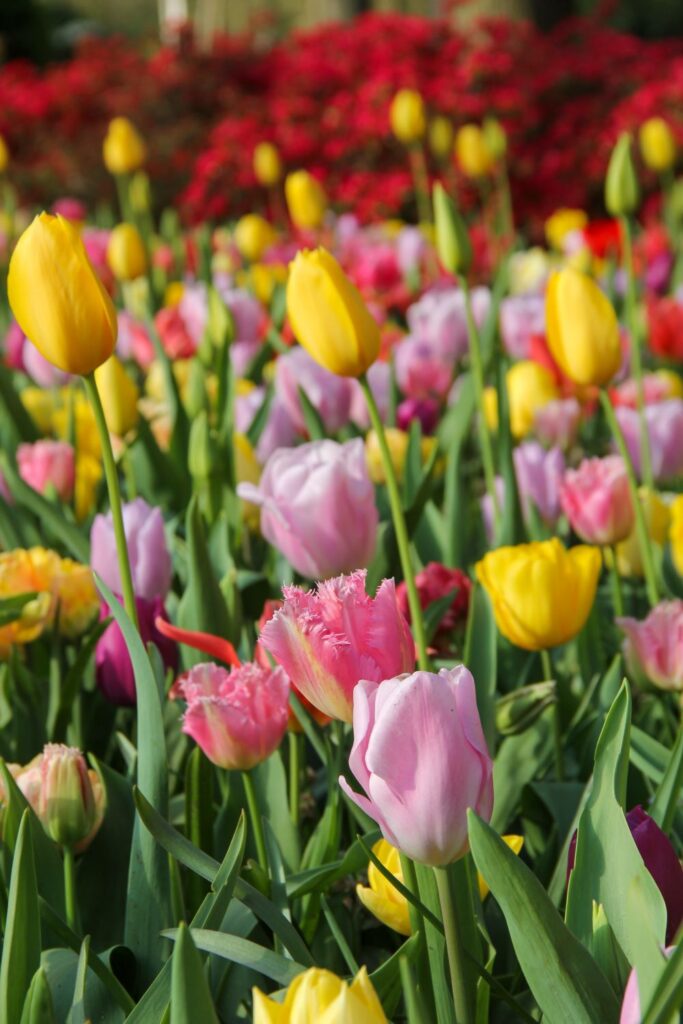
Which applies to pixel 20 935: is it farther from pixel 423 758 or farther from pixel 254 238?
pixel 254 238

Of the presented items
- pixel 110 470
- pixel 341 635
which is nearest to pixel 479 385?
pixel 110 470

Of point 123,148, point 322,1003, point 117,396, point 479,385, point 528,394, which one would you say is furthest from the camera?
point 123,148

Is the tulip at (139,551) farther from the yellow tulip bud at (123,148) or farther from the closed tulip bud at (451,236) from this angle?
the yellow tulip bud at (123,148)

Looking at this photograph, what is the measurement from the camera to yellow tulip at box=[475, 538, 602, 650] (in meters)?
1.06

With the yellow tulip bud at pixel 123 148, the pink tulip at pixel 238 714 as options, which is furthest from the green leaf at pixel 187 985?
the yellow tulip bud at pixel 123 148

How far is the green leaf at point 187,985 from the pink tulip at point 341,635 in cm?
18

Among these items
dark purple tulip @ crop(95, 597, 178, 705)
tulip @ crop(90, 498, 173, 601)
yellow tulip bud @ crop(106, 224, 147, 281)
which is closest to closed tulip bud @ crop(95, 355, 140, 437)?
tulip @ crop(90, 498, 173, 601)

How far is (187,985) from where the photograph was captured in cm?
57

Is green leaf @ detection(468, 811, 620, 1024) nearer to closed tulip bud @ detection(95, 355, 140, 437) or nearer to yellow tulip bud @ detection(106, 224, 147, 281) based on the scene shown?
closed tulip bud @ detection(95, 355, 140, 437)

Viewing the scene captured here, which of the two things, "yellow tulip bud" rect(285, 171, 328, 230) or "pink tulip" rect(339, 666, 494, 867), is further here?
"yellow tulip bud" rect(285, 171, 328, 230)

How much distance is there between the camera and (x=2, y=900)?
2.97ft

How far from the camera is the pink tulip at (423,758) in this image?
0.62 m

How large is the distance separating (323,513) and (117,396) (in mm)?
567

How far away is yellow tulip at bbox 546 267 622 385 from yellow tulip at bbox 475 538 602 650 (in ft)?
0.67
